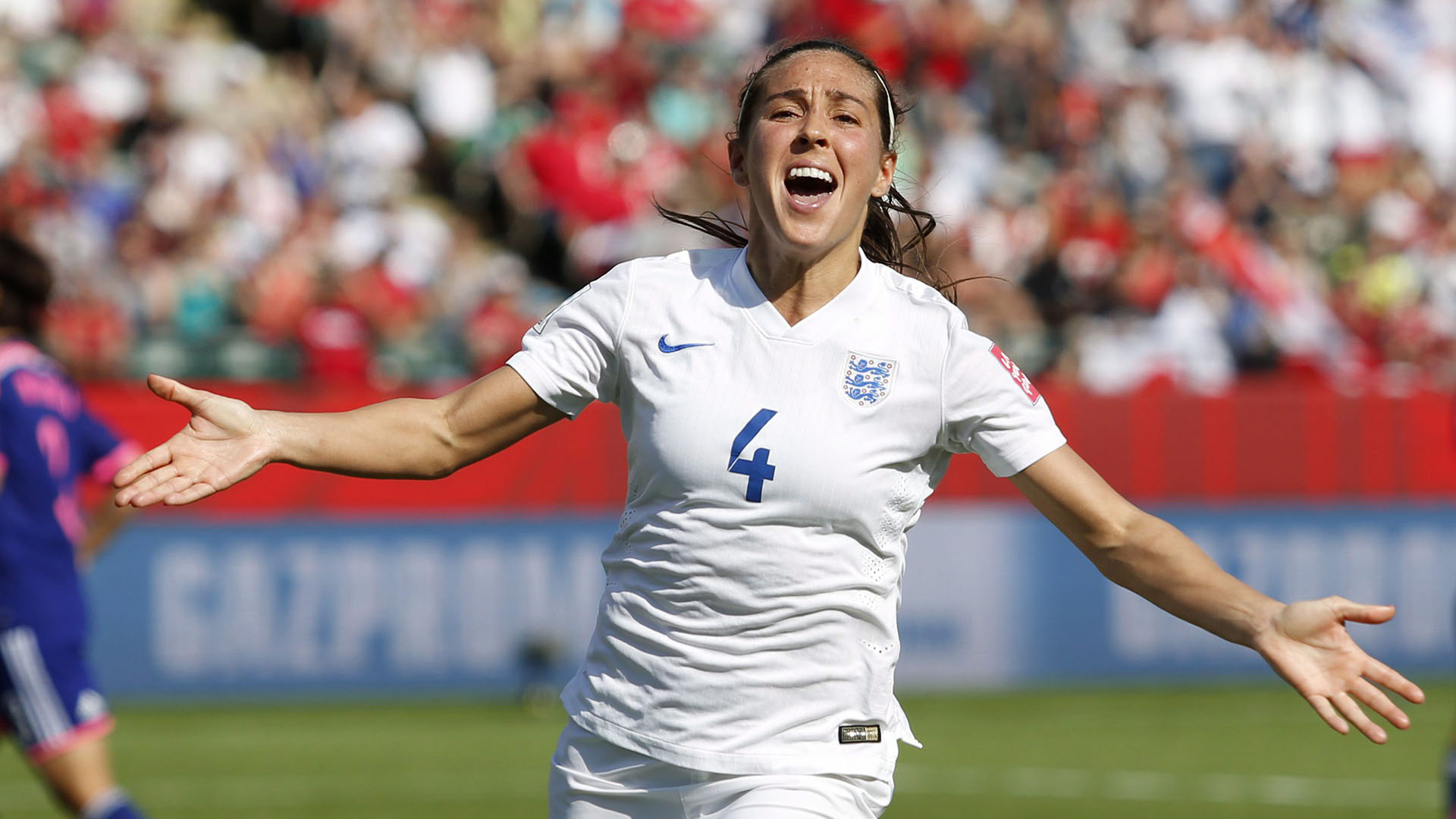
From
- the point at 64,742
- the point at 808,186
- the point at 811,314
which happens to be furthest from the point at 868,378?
the point at 64,742

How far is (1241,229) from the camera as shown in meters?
17.6

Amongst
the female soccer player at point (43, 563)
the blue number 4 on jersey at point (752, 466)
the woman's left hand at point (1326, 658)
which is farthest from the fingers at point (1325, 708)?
the female soccer player at point (43, 563)

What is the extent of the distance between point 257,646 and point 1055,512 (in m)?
9.33

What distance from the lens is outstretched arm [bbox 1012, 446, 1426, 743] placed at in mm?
3768

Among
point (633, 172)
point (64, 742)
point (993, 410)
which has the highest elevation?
point (633, 172)

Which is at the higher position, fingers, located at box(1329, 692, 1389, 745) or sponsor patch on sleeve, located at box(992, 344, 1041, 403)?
sponsor patch on sleeve, located at box(992, 344, 1041, 403)

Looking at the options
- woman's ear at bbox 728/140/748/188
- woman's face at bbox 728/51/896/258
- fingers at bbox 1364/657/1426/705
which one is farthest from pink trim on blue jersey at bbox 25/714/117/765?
fingers at bbox 1364/657/1426/705

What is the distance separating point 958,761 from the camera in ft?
35.9

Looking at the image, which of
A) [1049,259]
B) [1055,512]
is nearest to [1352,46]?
[1049,259]

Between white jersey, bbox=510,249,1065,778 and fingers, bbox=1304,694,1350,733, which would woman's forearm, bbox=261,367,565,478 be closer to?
white jersey, bbox=510,249,1065,778

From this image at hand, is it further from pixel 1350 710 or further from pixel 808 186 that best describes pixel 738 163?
pixel 1350 710

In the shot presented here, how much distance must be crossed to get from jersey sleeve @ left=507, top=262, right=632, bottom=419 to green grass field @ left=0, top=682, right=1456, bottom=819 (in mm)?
5716

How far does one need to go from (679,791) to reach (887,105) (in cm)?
153

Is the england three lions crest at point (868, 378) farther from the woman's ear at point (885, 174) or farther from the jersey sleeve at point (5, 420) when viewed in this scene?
the jersey sleeve at point (5, 420)
